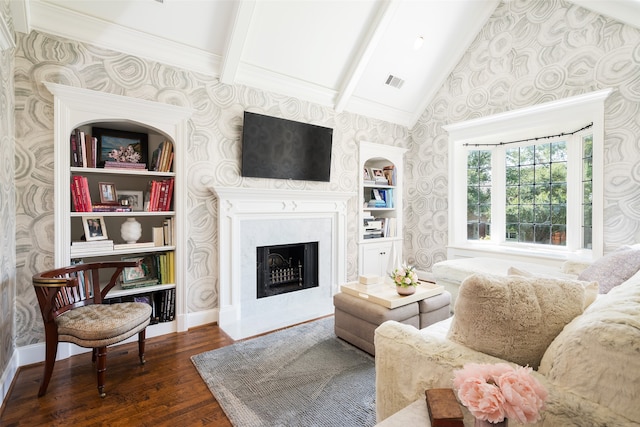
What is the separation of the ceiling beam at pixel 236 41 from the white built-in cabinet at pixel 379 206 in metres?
1.88

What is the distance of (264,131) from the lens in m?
3.23

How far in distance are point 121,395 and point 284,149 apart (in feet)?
8.24

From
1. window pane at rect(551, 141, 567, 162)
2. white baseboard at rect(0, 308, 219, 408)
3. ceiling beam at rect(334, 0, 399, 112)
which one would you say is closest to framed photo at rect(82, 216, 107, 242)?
white baseboard at rect(0, 308, 219, 408)

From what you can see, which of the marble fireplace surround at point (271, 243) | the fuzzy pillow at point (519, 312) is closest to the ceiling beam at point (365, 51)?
the marble fireplace surround at point (271, 243)

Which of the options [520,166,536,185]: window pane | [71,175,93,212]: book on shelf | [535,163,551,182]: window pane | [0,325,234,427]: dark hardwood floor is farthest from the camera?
[520,166,536,185]: window pane

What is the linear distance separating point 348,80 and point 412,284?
2.45 m

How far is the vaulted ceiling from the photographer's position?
7.91 feet

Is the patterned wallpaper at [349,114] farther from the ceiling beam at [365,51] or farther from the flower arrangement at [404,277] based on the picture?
the flower arrangement at [404,277]

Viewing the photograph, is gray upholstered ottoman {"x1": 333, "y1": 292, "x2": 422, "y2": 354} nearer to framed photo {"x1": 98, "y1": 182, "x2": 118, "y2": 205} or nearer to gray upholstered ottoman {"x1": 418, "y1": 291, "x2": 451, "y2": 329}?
gray upholstered ottoman {"x1": 418, "y1": 291, "x2": 451, "y2": 329}

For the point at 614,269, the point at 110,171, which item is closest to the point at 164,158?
the point at 110,171

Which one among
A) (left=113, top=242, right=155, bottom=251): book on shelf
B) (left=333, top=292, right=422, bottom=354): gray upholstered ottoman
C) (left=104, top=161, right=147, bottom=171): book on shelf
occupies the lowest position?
(left=333, top=292, right=422, bottom=354): gray upholstered ottoman

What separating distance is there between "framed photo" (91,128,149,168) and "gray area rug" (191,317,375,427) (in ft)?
5.94

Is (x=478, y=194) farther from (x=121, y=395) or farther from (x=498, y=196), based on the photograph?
(x=121, y=395)

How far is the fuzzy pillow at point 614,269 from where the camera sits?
6.29 ft
